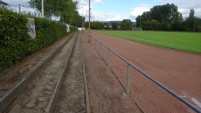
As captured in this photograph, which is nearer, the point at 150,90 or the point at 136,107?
the point at 136,107

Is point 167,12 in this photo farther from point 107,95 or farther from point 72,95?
point 72,95

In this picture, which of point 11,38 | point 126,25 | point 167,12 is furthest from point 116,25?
point 11,38

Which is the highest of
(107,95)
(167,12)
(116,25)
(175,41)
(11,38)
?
(167,12)

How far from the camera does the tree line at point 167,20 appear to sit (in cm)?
9731

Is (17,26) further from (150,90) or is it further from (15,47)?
(150,90)

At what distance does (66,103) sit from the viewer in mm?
6027

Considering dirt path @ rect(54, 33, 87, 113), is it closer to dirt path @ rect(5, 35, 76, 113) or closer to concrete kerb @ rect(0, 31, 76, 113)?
dirt path @ rect(5, 35, 76, 113)

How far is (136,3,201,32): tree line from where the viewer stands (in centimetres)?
9731

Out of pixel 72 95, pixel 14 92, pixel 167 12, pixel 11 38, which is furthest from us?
pixel 167 12

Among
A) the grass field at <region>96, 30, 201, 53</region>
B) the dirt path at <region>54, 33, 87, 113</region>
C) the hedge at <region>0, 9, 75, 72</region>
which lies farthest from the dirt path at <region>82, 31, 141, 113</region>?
the grass field at <region>96, 30, 201, 53</region>

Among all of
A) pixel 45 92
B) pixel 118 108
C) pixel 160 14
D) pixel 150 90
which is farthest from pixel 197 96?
pixel 160 14

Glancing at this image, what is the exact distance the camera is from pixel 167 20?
147 meters

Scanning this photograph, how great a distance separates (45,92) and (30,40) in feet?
19.0

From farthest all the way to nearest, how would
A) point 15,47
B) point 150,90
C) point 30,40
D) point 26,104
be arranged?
1. point 30,40
2. point 15,47
3. point 150,90
4. point 26,104
